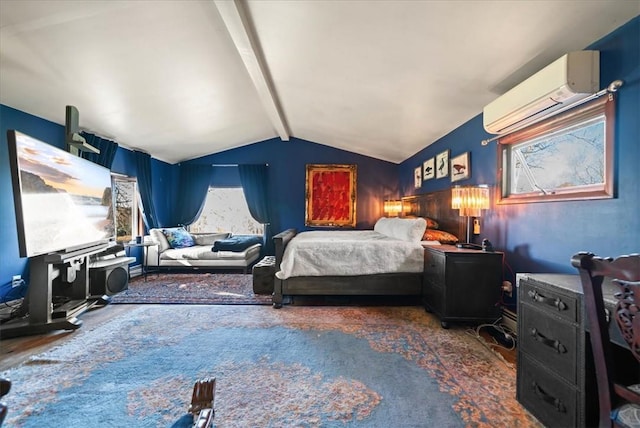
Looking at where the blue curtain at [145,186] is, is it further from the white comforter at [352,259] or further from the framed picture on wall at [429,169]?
the framed picture on wall at [429,169]

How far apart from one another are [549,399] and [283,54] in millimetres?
3015

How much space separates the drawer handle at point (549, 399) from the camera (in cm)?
119

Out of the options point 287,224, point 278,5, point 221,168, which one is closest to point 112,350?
point 278,5

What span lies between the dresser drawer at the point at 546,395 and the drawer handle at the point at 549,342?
0.41ft

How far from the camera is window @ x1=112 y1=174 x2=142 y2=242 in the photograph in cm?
420

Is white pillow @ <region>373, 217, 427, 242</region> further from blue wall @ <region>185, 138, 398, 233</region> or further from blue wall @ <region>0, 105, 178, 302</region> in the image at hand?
blue wall @ <region>0, 105, 178, 302</region>

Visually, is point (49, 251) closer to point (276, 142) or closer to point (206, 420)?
point (206, 420)

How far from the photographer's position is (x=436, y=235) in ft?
10.0

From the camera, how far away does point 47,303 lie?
7.19 ft

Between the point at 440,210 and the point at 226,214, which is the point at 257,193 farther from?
the point at 440,210

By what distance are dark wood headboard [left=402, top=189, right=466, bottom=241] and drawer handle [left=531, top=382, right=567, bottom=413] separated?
5.99ft

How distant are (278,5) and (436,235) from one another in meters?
2.66

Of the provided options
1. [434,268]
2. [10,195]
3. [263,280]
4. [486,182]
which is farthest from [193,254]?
Answer: [486,182]

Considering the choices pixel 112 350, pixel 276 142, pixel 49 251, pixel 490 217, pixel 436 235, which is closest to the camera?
pixel 112 350
